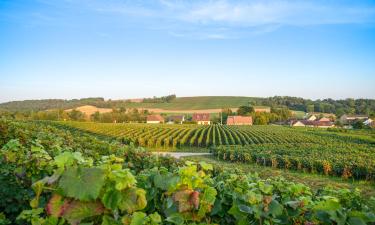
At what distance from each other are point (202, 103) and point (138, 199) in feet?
496

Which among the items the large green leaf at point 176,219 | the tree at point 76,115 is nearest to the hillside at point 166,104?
the tree at point 76,115

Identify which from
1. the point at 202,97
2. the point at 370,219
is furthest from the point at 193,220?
the point at 202,97

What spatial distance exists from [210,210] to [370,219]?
1087 mm

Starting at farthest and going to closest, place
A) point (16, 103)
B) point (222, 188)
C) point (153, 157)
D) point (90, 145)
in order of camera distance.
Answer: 1. point (16, 103)
2. point (90, 145)
3. point (153, 157)
4. point (222, 188)

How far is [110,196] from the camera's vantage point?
81.9 inches

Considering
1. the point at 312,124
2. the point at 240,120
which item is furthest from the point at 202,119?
the point at 312,124

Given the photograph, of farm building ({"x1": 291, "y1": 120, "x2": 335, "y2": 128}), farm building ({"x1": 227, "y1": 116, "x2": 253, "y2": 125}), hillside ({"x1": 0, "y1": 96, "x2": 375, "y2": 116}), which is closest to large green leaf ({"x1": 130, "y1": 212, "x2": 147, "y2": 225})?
farm building ({"x1": 227, "y1": 116, "x2": 253, "y2": 125})

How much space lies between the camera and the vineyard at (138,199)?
207 cm

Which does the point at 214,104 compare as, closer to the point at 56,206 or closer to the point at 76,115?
the point at 76,115

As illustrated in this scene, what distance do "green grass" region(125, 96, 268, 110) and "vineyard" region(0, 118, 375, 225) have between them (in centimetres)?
14168

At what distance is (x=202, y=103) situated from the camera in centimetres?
15312

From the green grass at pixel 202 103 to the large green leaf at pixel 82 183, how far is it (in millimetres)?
142897

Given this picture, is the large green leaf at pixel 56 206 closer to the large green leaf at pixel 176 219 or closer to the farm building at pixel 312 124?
the large green leaf at pixel 176 219

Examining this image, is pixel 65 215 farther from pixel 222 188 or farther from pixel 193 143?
pixel 193 143
